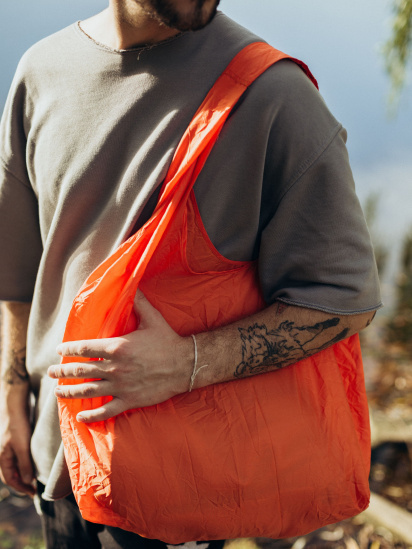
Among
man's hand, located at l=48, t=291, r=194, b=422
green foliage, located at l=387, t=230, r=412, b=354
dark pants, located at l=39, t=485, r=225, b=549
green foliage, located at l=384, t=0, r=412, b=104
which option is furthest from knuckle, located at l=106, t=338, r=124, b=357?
green foliage, located at l=387, t=230, r=412, b=354

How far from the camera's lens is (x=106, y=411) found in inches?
43.5

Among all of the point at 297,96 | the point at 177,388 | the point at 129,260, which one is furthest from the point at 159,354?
the point at 297,96

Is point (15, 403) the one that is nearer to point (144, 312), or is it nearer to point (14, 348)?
point (14, 348)

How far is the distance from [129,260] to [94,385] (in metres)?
0.31

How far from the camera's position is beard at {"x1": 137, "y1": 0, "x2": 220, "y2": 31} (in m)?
1.04

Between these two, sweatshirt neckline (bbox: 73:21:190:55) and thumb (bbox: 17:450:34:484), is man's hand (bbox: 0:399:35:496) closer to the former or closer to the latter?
thumb (bbox: 17:450:34:484)

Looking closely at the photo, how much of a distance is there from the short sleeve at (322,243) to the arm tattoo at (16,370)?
94 cm

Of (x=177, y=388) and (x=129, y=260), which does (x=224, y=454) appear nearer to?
(x=177, y=388)

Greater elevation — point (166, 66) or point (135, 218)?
point (166, 66)

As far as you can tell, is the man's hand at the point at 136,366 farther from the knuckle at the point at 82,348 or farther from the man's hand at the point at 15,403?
the man's hand at the point at 15,403

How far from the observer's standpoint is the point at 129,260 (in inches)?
43.1

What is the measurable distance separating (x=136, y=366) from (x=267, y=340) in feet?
1.08

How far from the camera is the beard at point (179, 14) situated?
41.1 inches

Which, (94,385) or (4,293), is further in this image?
(4,293)
